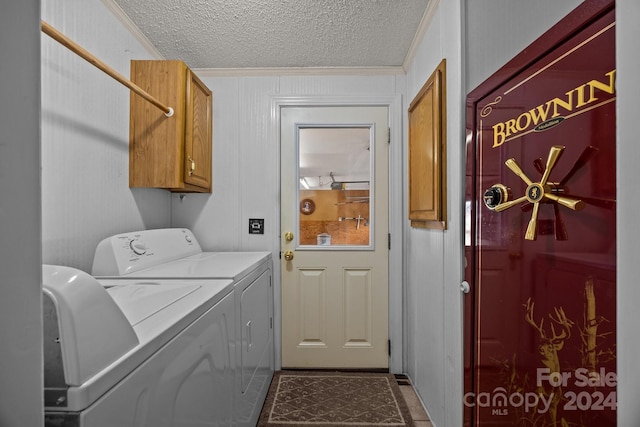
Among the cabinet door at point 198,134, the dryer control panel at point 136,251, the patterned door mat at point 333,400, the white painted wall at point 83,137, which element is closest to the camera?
the white painted wall at point 83,137

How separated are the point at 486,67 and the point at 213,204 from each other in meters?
1.98

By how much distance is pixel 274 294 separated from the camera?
Answer: 2.38m

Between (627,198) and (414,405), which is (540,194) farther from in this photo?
(414,405)

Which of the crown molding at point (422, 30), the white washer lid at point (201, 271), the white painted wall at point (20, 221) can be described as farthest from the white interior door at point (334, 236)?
the white painted wall at point (20, 221)

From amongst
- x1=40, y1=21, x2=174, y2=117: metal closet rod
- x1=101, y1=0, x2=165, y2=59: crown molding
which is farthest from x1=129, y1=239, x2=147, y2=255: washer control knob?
x1=101, y1=0, x2=165, y2=59: crown molding

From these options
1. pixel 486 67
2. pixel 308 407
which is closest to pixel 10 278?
pixel 486 67

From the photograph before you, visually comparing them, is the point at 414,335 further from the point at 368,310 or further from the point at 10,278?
the point at 10,278

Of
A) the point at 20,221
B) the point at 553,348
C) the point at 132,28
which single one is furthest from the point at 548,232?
the point at 132,28

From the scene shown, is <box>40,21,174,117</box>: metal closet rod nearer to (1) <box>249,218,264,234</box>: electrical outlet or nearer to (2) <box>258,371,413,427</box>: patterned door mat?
(1) <box>249,218,264,234</box>: electrical outlet

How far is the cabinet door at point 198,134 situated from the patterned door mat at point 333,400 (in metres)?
1.51

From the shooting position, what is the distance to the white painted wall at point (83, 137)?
131cm

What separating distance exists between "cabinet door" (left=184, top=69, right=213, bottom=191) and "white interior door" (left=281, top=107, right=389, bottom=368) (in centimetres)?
55

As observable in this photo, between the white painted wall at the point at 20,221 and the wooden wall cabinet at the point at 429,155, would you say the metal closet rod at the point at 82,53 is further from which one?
the wooden wall cabinet at the point at 429,155

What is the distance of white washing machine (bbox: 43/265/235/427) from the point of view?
21.7 inches
